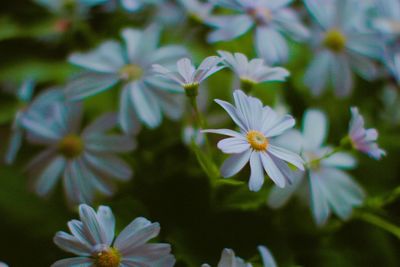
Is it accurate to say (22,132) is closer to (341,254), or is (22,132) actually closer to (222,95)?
(222,95)

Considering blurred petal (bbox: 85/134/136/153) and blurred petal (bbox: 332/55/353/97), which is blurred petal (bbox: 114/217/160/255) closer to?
blurred petal (bbox: 85/134/136/153)

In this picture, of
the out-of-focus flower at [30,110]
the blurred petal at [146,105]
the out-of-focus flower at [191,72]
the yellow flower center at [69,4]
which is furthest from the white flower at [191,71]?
the yellow flower center at [69,4]

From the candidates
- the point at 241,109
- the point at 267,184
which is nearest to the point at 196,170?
the point at 267,184

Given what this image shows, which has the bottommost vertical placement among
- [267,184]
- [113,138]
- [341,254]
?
[341,254]

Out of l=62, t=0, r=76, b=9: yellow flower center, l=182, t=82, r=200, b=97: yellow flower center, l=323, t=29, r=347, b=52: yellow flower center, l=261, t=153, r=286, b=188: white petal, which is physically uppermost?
l=62, t=0, r=76, b=9: yellow flower center

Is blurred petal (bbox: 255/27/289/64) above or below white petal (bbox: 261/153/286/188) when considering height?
above

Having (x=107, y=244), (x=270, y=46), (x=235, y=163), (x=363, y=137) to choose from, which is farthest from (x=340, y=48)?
(x=107, y=244)

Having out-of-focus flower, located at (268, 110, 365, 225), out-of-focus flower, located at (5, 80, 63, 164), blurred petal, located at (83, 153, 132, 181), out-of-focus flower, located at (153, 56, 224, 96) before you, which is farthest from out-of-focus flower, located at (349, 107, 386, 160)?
out-of-focus flower, located at (5, 80, 63, 164)
